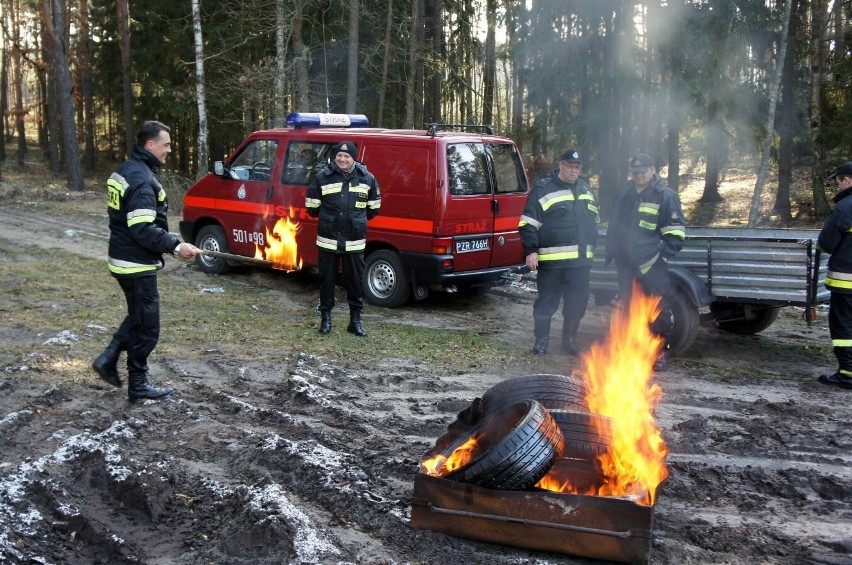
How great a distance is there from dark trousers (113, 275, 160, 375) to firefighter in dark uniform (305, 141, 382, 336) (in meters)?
2.61

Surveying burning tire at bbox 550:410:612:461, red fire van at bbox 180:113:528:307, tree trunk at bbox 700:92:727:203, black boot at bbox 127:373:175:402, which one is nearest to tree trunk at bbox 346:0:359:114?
tree trunk at bbox 700:92:727:203

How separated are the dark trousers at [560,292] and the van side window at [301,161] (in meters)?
3.81

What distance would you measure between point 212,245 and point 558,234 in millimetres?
5822

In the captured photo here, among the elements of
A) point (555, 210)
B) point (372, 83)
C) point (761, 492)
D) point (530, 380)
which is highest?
point (372, 83)

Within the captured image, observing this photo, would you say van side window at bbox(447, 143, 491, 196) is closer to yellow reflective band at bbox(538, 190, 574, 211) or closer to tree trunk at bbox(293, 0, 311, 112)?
yellow reflective band at bbox(538, 190, 574, 211)

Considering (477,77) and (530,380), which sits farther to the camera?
(477,77)

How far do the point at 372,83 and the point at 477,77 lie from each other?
8.42 metres

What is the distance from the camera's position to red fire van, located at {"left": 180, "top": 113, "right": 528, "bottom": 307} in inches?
371

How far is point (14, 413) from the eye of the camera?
5535 mm

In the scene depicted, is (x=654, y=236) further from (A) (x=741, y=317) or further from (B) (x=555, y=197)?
(A) (x=741, y=317)

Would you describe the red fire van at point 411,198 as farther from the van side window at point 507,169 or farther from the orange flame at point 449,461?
the orange flame at point 449,461

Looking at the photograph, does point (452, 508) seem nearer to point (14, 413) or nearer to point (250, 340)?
point (14, 413)

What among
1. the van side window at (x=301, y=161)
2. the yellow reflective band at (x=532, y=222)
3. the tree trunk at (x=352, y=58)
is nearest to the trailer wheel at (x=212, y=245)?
the van side window at (x=301, y=161)

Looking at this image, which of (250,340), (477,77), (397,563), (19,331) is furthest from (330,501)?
(477,77)
